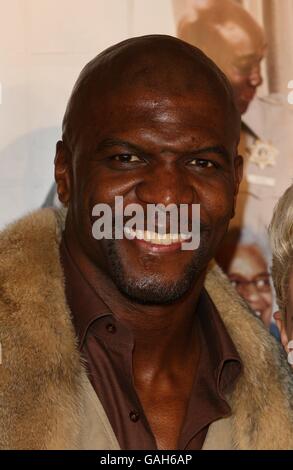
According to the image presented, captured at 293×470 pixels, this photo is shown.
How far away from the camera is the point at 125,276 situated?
162 centimetres

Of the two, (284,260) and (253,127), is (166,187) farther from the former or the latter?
(253,127)

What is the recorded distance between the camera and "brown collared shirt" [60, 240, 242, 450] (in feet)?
5.20

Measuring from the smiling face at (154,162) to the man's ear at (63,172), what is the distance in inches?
3.1

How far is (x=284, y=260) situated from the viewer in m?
1.90

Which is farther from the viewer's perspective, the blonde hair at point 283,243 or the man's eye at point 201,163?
the blonde hair at point 283,243

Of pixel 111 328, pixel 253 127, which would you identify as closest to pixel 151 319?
pixel 111 328

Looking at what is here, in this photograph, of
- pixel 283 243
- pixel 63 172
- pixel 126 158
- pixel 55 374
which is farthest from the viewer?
pixel 283 243

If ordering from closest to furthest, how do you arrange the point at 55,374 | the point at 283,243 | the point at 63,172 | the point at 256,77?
1. the point at 55,374
2. the point at 63,172
3. the point at 283,243
4. the point at 256,77

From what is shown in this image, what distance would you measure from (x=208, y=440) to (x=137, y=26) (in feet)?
3.69

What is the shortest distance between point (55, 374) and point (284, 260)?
619 mm

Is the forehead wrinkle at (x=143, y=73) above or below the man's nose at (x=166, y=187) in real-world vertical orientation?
above

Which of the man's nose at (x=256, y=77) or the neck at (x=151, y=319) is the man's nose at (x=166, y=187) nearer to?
the neck at (x=151, y=319)

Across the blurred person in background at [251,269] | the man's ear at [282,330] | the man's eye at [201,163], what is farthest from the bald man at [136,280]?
the blurred person in background at [251,269]

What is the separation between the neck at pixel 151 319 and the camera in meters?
1.70
